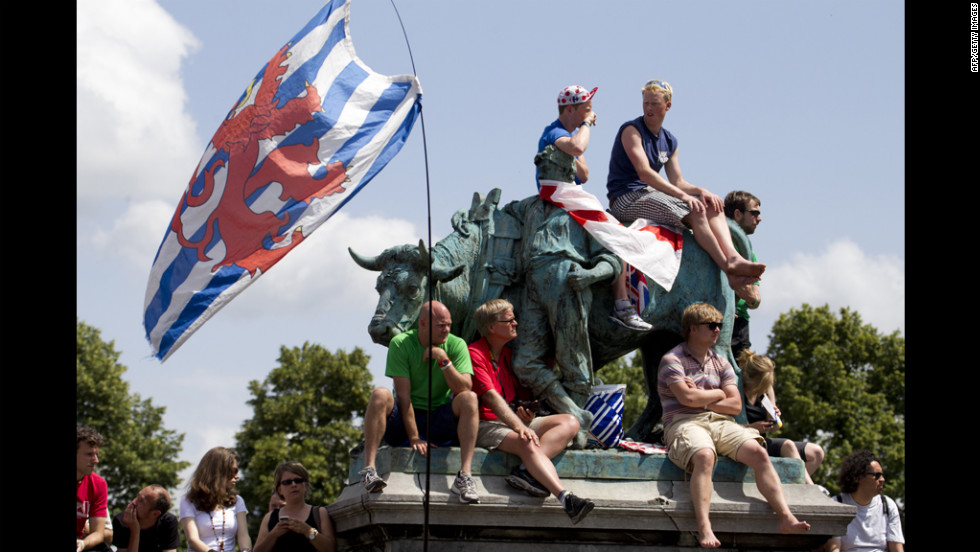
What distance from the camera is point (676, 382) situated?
29.5 feet

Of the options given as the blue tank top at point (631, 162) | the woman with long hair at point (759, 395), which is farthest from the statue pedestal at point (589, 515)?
the blue tank top at point (631, 162)

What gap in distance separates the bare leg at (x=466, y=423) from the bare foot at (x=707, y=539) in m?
1.61

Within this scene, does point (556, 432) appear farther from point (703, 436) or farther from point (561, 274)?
point (561, 274)

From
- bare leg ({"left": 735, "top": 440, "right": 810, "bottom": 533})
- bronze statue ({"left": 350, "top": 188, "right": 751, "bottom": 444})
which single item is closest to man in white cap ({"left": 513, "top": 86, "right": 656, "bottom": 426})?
bronze statue ({"left": 350, "top": 188, "right": 751, "bottom": 444})

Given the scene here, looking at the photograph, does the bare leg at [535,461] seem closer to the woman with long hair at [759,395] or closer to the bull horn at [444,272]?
the bull horn at [444,272]

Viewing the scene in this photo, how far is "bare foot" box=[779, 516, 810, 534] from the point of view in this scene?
28.5ft

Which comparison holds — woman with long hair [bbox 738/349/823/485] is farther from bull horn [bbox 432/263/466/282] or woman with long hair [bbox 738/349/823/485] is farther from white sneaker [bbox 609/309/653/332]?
bull horn [bbox 432/263/466/282]

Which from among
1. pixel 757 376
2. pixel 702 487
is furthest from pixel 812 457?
pixel 702 487

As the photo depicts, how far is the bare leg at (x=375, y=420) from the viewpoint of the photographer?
847 cm

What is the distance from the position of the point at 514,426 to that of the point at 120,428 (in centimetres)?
2294
